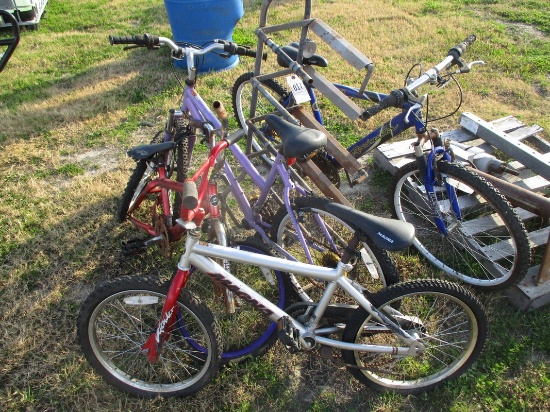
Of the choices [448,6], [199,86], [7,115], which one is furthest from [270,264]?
[448,6]

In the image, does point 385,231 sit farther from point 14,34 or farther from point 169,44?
point 14,34

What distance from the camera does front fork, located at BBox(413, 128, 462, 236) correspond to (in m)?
2.90

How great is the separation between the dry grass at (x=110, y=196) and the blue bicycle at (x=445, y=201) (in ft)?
0.83

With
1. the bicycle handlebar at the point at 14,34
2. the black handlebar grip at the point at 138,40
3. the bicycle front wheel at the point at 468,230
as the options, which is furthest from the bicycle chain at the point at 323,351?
the bicycle handlebar at the point at 14,34

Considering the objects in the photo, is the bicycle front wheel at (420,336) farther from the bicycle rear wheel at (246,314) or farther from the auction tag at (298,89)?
the auction tag at (298,89)

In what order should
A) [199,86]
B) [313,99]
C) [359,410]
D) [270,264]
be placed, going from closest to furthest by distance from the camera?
[270,264] → [359,410] → [313,99] → [199,86]

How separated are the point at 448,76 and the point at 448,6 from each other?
5.94 meters

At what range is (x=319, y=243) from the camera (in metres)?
2.67

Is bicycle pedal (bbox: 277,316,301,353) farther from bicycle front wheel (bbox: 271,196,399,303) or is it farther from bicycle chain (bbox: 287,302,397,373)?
bicycle front wheel (bbox: 271,196,399,303)

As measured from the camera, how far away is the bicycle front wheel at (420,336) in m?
2.12

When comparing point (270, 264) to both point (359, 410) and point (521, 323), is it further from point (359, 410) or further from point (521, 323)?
point (521, 323)

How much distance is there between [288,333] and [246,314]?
25.3 inches

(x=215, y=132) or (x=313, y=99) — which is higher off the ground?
(x=215, y=132)

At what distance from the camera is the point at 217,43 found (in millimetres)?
3031
